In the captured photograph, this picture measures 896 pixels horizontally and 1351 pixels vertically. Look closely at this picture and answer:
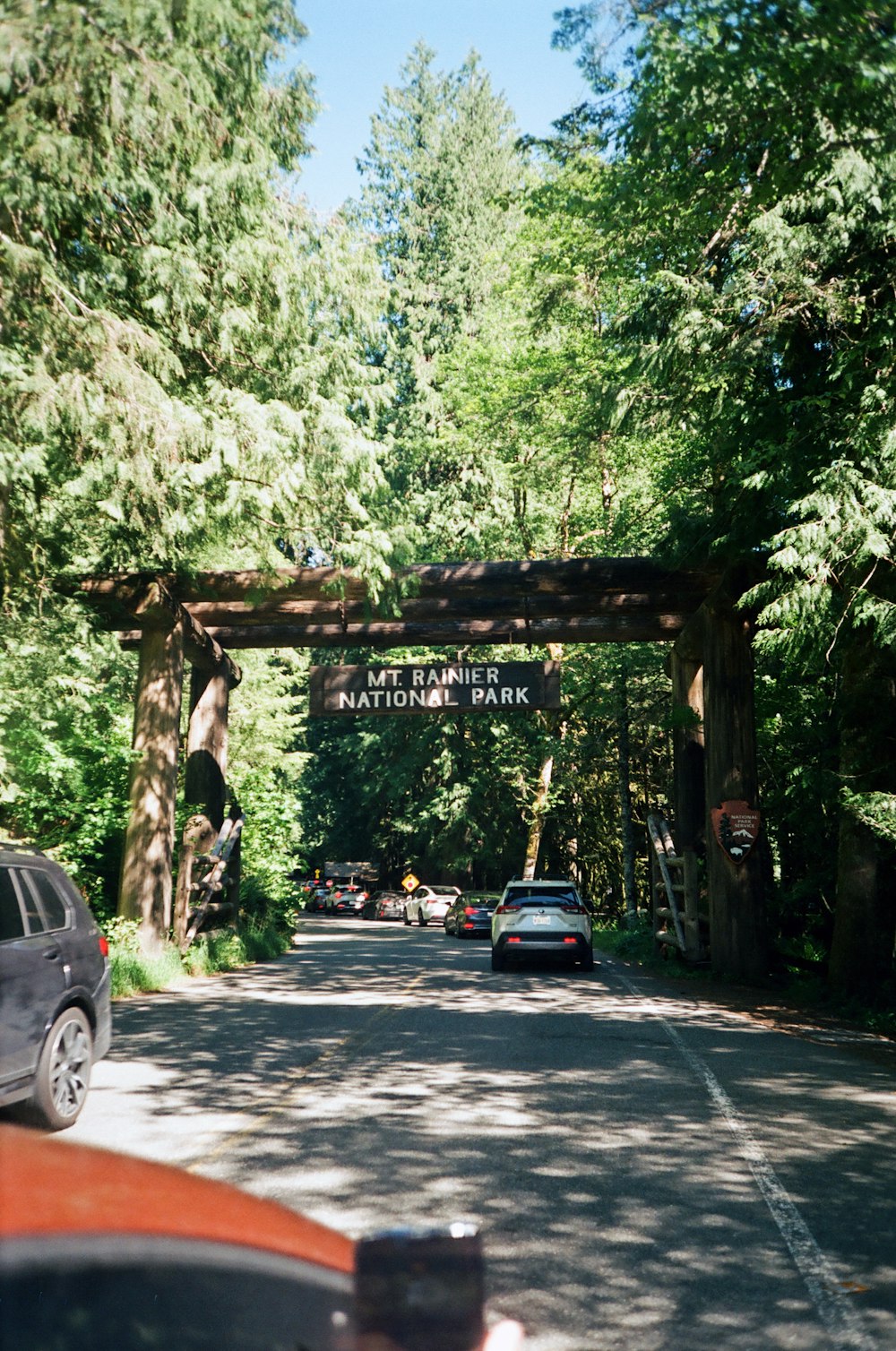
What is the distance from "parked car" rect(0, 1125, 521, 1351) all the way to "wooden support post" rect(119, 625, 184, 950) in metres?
17.3

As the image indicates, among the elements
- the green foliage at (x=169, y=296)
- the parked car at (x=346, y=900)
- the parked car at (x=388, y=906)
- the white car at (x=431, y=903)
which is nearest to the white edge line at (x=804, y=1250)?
the green foliage at (x=169, y=296)

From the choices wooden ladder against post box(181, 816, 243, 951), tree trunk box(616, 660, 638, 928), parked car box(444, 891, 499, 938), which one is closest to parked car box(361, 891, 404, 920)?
parked car box(444, 891, 499, 938)

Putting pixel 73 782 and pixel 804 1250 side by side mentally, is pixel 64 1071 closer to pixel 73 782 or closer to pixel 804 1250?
pixel 804 1250

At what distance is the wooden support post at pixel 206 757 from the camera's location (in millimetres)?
21875

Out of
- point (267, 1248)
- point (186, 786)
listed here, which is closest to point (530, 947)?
point (186, 786)

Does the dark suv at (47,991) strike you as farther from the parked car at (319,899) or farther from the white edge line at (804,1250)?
the parked car at (319,899)

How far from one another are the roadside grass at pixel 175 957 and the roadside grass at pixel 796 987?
7241 millimetres

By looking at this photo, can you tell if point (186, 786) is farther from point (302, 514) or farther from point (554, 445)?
point (554, 445)

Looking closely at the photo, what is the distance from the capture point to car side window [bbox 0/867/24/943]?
7.26m

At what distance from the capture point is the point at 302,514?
13648 millimetres

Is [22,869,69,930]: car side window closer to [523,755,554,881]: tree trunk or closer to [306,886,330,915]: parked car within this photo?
[523,755,554,881]: tree trunk

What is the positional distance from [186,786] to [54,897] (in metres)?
14.2

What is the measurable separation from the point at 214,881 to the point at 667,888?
26.0 ft

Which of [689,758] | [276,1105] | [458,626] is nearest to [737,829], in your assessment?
[689,758]
